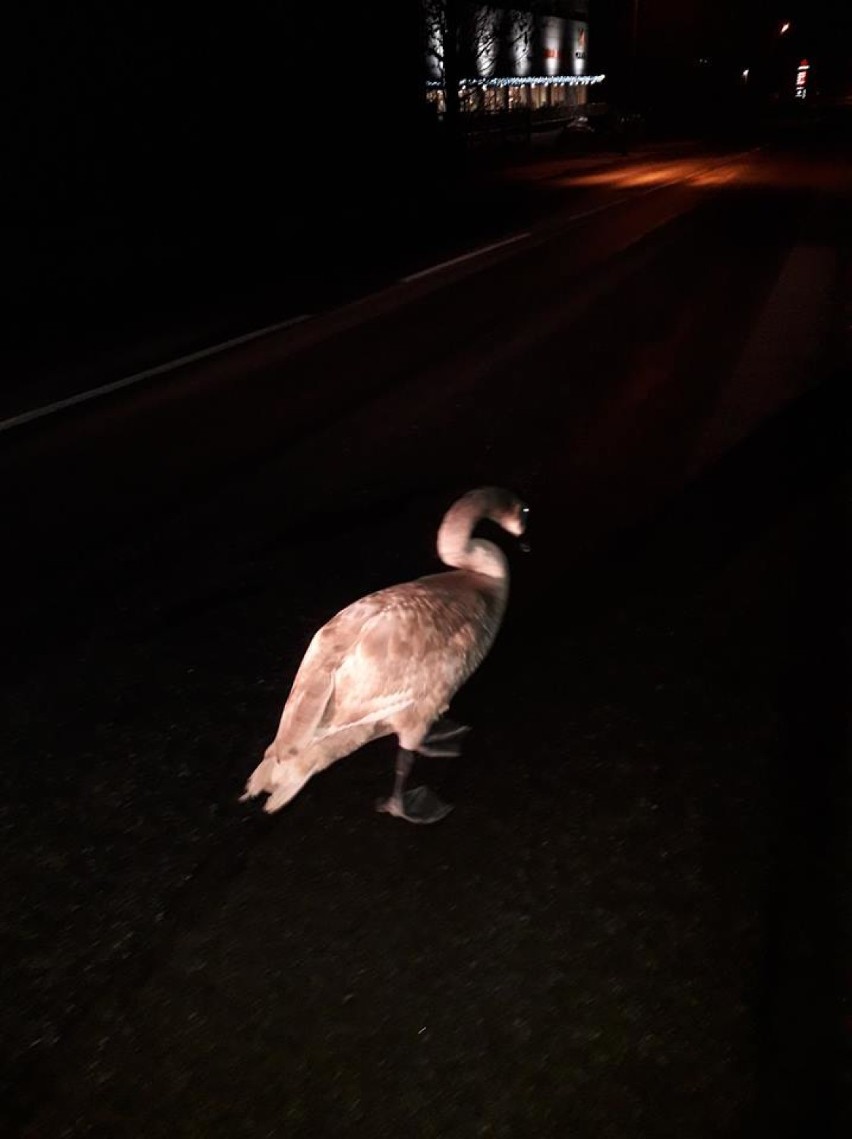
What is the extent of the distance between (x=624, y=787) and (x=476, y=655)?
753 millimetres

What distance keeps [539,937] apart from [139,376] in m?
8.30

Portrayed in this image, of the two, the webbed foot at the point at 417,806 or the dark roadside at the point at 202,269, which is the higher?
the webbed foot at the point at 417,806


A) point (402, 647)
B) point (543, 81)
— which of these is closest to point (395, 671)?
point (402, 647)

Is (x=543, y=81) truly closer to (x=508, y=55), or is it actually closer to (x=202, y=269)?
(x=508, y=55)

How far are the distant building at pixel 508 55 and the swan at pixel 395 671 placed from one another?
102 ft

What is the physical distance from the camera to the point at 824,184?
26219mm

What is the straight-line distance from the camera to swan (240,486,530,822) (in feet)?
10.2

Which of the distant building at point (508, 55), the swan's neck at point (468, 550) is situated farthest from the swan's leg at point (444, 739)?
the distant building at point (508, 55)

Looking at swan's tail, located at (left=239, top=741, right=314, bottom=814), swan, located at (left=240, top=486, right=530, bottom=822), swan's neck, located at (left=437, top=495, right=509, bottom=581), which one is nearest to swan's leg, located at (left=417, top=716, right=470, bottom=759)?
swan, located at (left=240, top=486, right=530, bottom=822)

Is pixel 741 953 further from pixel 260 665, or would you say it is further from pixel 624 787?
pixel 260 665

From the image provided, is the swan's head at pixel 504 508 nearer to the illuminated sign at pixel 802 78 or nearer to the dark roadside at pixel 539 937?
the dark roadside at pixel 539 937

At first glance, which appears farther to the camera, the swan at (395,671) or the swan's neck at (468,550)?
the swan's neck at (468,550)

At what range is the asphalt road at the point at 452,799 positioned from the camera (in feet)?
8.43

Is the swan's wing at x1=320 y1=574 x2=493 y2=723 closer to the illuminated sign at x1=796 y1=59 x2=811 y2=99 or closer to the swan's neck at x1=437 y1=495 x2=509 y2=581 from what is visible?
the swan's neck at x1=437 y1=495 x2=509 y2=581
